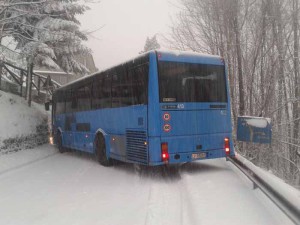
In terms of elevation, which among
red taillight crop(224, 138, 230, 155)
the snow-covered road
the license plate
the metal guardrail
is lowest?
the snow-covered road

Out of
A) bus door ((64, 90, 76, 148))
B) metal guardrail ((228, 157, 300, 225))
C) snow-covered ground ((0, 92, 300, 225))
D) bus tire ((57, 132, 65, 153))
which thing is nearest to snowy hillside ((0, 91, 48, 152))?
bus tire ((57, 132, 65, 153))

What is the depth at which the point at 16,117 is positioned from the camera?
1969cm

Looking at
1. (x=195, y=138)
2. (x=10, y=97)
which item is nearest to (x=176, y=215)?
(x=195, y=138)

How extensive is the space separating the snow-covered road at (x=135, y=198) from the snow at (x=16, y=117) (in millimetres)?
5940

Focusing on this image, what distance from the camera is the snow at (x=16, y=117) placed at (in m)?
18.1

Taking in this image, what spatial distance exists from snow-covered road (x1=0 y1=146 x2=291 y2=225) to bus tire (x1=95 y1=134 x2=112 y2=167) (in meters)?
0.67

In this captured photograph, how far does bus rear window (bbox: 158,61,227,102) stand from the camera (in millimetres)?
10227

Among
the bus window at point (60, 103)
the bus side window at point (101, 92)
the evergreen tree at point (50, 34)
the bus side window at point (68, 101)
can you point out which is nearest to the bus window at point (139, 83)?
the bus side window at point (101, 92)

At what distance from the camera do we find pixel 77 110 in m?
16.3

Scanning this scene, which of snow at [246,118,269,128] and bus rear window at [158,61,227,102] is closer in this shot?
bus rear window at [158,61,227,102]

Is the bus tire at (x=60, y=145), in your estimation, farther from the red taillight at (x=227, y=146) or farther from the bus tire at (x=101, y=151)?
the red taillight at (x=227, y=146)

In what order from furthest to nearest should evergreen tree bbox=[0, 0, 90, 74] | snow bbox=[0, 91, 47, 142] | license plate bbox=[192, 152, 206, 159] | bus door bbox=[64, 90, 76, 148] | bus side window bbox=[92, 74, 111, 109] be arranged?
evergreen tree bbox=[0, 0, 90, 74], snow bbox=[0, 91, 47, 142], bus door bbox=[64, 90, 76, 148], bus side window bbox=[92, 74, 111, 109], license plate bbox=[192, 152, 206, 159]

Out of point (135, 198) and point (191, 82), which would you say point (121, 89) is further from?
point (135, 198)

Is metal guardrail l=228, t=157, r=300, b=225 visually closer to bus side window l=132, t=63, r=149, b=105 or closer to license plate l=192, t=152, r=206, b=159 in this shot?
license plate l=192, t=152, r=206, b=159
